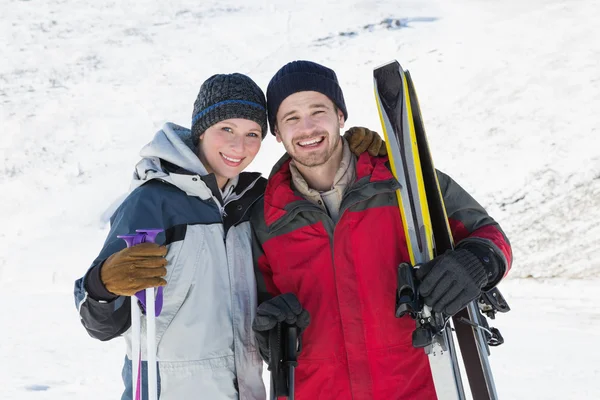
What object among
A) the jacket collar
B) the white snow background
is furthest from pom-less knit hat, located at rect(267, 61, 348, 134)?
the white snow background

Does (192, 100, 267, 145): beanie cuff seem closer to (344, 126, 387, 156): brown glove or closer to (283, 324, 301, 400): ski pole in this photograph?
(344, 126, 387, 156): brown glove

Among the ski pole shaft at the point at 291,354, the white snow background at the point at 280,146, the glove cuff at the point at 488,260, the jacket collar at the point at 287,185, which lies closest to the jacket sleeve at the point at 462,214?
the glove cuff at the point at 488,260

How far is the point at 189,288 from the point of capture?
240cm

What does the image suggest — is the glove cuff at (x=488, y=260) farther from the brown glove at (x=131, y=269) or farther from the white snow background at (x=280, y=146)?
the white snow background at (x=280, y=146)

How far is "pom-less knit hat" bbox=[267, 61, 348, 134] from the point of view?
9.73 feet

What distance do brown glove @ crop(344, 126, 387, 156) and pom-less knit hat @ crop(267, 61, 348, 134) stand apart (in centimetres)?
32

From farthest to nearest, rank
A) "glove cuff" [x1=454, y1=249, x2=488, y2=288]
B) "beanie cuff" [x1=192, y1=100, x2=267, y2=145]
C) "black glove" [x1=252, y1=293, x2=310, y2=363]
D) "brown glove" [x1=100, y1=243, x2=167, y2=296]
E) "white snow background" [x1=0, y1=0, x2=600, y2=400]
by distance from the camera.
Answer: "white snow background" [x1=0, y1=0, x2=600, y2=400] → "beanie cuff" [x1=192, y1=100, x2=267, y2=145] → "black glove" [x1=252, y1=293, x2=310, y2=363] → "glove cuff" [x1=454, y1=249, x2=488, y2=288] → "brown glove" [x1=100, y1=243, x2=167, y2=296]

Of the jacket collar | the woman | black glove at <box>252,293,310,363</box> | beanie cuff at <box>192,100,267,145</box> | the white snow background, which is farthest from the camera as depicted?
the white snow background

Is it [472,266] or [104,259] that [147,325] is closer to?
[104,259]

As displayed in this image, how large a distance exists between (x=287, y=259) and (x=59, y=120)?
13.2 metres

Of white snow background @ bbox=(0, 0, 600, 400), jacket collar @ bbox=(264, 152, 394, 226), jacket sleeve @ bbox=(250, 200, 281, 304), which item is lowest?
jacket sleeve @ bbox=(250, 200, 281, 304)

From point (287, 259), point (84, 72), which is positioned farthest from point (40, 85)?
point (287, 259)

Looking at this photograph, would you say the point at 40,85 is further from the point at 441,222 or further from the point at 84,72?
the point at 441,222

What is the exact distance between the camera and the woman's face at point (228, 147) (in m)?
2.71
